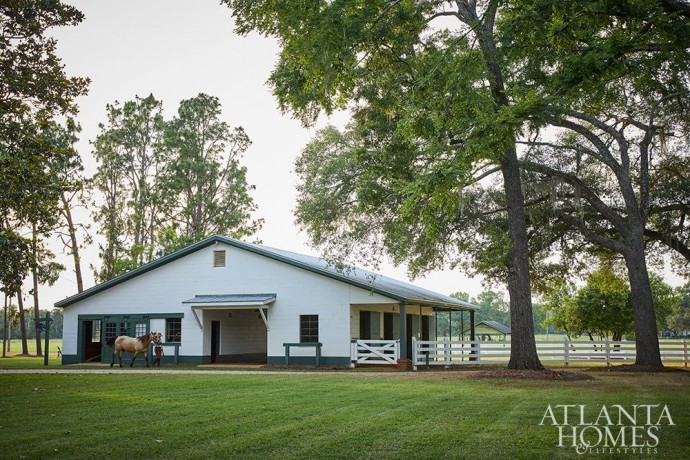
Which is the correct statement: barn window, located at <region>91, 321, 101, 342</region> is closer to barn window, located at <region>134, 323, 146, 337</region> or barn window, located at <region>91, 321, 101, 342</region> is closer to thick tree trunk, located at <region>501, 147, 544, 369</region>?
barn window, located at <region>134, 323, 146, 337</region>

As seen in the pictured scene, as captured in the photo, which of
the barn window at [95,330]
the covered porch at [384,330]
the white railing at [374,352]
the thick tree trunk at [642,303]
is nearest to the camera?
the thick tree trunk at [642,303]

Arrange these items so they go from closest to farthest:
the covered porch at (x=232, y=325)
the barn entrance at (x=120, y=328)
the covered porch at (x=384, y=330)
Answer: the covered porch at (x=384, y=330) < the covered porch at (x=232, y=325) < the barn entrance at (x=120, y=328)

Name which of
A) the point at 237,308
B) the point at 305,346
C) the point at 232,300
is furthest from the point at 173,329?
the point at 305,346

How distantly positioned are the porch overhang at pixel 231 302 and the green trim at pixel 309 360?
1.34 metres

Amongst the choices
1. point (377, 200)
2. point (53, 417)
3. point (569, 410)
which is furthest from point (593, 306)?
point (53, 417)

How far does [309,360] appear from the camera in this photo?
83.5 ft

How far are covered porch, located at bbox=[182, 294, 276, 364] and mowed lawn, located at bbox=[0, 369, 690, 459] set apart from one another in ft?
31.8

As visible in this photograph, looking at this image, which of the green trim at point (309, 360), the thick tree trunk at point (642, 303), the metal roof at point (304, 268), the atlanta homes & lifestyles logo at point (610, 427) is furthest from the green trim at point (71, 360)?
the atlanta homes & lifestyles logo at point (610, 427)

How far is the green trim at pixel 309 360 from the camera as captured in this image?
82.1 feet

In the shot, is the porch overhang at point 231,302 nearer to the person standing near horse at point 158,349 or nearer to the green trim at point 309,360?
the green trim at point 309,360

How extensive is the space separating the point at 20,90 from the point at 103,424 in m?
12.8

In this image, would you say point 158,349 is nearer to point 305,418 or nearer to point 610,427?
point 305,418

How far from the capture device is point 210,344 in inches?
1098

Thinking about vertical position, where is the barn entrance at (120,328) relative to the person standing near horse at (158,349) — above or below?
above
